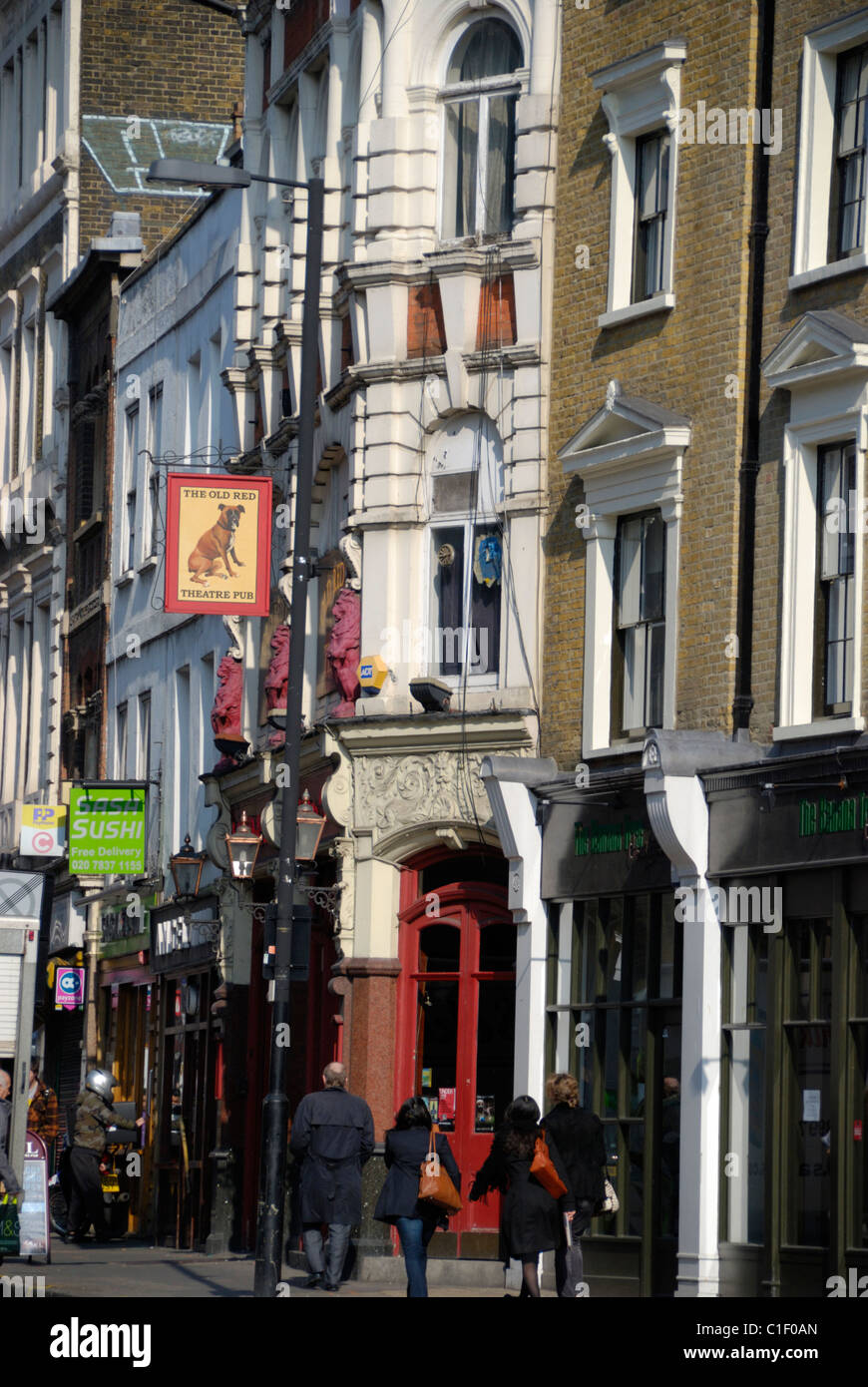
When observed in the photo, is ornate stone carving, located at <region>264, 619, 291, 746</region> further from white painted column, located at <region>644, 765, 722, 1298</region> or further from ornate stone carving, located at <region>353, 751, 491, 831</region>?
white painted column, located at <region>644, 765, 722, 1298</region>

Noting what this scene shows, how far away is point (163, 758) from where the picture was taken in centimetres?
3656

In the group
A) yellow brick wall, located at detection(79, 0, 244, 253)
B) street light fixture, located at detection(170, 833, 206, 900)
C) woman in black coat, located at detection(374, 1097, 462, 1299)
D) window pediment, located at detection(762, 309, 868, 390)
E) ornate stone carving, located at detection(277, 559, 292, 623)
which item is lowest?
woman in black coat, located at detection(374, 1097, 462, 1299)

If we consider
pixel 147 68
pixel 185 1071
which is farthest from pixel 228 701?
pixel 147 68

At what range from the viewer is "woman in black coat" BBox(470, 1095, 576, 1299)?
62.3ft

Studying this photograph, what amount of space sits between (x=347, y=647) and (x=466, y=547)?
1.60m

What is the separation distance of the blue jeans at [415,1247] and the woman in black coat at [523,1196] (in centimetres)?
126

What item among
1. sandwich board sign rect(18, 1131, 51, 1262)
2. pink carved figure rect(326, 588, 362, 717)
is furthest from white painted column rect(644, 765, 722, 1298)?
sandwich board sign rect(18, 1131, 51, 1262)

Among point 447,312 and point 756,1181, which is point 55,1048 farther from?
point 756,1181

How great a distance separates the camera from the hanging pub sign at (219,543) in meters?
27.2

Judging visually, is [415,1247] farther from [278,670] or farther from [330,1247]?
[278,670]

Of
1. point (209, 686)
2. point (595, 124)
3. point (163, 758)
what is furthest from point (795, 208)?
point (163, 758)

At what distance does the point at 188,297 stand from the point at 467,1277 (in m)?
15.6

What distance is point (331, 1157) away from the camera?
23172mm

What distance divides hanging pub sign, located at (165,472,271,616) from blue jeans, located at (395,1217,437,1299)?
27.4ft
